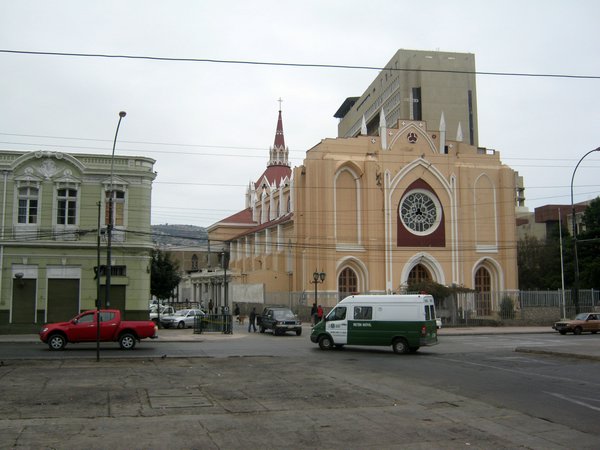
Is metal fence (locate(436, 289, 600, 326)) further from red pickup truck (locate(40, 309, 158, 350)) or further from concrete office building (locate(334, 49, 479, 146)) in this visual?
concrete office building (locate(334, 49, 479, 146))

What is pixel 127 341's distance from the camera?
25.0 metres

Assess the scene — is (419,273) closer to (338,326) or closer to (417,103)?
(338,326)

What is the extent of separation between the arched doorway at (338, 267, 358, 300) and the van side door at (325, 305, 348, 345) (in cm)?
3156

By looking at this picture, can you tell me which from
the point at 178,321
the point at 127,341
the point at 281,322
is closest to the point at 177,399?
the point at 127,341

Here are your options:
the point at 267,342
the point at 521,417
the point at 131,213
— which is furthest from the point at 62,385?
the point at 131,213

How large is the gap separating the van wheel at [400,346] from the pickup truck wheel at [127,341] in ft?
34.4

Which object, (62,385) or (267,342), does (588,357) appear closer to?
(267,342)

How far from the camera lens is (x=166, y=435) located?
9430mm

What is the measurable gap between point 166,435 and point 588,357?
16395mm

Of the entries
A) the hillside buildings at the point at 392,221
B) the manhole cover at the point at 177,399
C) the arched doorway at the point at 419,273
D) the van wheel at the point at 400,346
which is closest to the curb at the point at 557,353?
the van wheel at the point at 400,346

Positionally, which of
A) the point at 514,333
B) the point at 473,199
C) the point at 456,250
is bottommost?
the point at 514,333

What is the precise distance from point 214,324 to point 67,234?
399 inches

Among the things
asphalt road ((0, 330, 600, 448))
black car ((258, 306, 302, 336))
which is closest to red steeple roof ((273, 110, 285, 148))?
black car ((258, 306, 302, 336))

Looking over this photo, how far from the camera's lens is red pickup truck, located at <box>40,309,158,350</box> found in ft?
79.0
